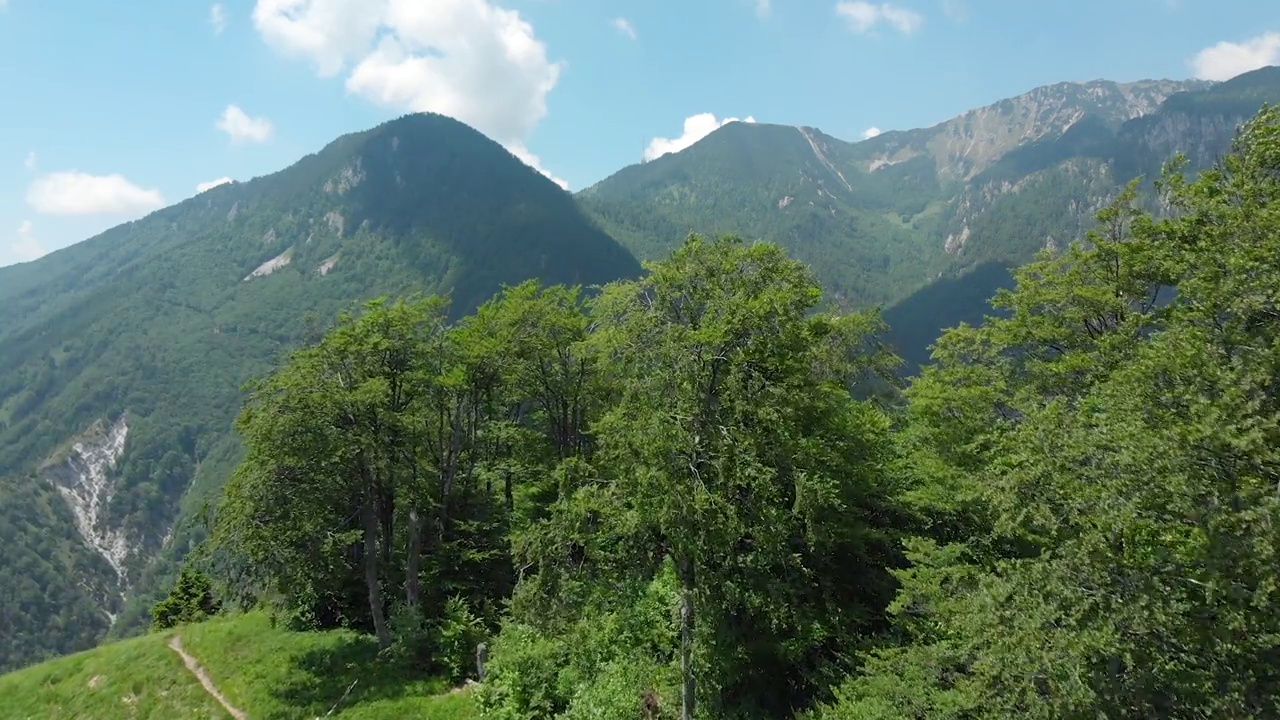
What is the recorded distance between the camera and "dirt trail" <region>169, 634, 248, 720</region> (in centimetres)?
2138

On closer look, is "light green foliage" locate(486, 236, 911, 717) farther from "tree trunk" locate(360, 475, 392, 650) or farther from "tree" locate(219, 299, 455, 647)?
"tree" locate(219, 299, 455, 647)

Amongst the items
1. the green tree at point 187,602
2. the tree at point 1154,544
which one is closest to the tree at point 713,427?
the tree at point 1154,544

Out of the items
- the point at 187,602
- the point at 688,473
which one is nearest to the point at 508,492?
the point at 688,473

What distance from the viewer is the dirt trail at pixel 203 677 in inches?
842

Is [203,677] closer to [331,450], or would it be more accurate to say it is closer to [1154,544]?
[331,450]

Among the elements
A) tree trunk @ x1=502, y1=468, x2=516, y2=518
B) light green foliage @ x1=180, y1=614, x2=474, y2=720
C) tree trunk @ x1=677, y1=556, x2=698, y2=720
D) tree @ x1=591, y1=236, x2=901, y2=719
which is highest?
tree @ x1=591, y1=236, x2=901, y2=719

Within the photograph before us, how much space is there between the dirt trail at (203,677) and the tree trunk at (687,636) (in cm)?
1491

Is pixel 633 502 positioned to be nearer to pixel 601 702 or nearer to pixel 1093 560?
pixel 601 702

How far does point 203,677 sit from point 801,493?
75.6ft

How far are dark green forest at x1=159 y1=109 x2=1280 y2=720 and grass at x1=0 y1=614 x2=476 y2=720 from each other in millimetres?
1279

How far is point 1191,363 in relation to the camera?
1195 cm

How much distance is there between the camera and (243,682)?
22.8 m

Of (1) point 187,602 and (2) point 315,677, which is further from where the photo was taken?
(1) point 187,602

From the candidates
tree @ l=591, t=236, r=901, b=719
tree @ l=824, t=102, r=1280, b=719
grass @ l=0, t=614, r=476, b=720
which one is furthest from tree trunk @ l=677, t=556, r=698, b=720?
grass @ l=0, t=614, r=476, b=720
